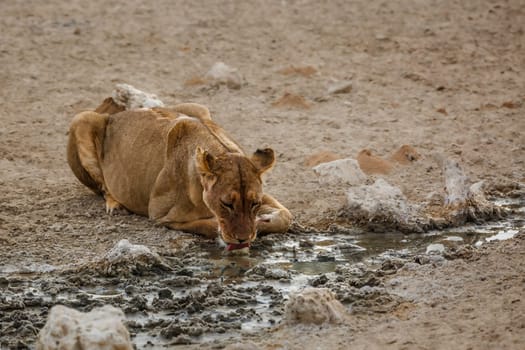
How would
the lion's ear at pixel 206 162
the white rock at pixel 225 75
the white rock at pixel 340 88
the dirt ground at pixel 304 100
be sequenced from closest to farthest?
1. the dirt ground at pixel 304 100
2. the lion's ear at pixel 206 162
3. the white rock at pixel 340 88
4. the white rock at pixel 225 75

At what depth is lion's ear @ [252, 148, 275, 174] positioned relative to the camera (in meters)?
8.03

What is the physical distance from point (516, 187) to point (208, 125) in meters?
2.67

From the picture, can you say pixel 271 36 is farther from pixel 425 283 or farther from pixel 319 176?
pixel 425 283


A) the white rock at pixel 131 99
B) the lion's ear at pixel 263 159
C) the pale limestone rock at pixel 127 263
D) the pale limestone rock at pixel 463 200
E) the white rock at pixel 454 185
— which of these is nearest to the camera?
the pale limestone rock at pixel 127 263

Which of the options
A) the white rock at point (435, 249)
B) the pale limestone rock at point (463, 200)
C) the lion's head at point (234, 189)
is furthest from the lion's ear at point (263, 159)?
the pale limestone rock at point (463, 200)

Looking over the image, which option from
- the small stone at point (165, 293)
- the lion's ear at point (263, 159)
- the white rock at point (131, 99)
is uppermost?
the lion's ear at point (263, 159)

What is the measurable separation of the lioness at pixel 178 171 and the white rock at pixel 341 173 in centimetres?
106

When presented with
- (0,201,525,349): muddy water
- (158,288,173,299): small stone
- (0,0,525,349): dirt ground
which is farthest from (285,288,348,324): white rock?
(158,288,173,299): small stone

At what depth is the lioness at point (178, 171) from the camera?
7.83 metres

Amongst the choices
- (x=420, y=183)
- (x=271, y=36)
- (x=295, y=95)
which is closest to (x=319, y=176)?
(x=420, y=183)

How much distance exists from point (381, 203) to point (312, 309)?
2.53 meters

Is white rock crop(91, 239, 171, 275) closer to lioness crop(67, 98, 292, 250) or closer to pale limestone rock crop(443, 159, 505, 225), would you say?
lioness crop(67, 98, 292, 250)

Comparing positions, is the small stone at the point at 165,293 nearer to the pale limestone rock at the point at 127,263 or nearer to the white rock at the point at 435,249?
the pale limestone rock at the point at 127,263

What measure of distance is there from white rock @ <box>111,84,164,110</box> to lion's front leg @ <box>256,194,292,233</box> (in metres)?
2.43
